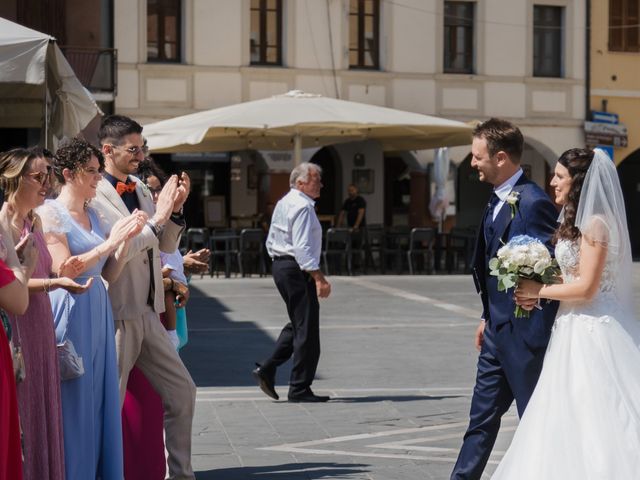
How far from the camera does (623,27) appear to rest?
34500 mm

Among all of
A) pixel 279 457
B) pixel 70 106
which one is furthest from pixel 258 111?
pixel 279 457

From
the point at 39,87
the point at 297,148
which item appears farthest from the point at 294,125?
the point at 39,87

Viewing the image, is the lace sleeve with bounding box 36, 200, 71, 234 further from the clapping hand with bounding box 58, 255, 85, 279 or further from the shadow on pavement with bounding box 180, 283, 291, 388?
the shadow on pavement with bounding box 180, 283, 291, 388

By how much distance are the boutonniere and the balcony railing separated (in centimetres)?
2168

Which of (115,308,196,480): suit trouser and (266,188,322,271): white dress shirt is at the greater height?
(266,188,322,271): white dress shirt

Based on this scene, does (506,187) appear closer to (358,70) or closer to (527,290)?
(527,290)

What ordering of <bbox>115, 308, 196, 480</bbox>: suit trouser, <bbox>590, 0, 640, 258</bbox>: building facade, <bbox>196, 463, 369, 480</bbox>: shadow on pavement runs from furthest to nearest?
<bbox>590, 0, 640, 258</bbox>: building facade, <bbox>196, 463, 369, 480</bbox>: shadow on pavement, <bbox>115, 308, 196, 480</bbox>: suit trouser

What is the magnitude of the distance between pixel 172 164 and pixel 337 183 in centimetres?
387

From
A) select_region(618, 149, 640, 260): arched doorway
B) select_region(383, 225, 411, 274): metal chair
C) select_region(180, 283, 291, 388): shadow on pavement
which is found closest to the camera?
select_region(180, 283, 291, 388): shadow on pavement

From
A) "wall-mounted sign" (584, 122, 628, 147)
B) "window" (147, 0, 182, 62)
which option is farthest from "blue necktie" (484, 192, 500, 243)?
"wall-mounted sign" (584, 122, 628, 147)

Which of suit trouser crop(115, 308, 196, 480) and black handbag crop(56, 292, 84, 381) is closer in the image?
black handbag crop(56, 292, 84, 381)

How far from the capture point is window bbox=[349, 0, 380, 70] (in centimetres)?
3159

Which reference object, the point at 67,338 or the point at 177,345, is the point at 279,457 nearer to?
the point at 177,345

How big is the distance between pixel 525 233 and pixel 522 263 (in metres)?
0.27
